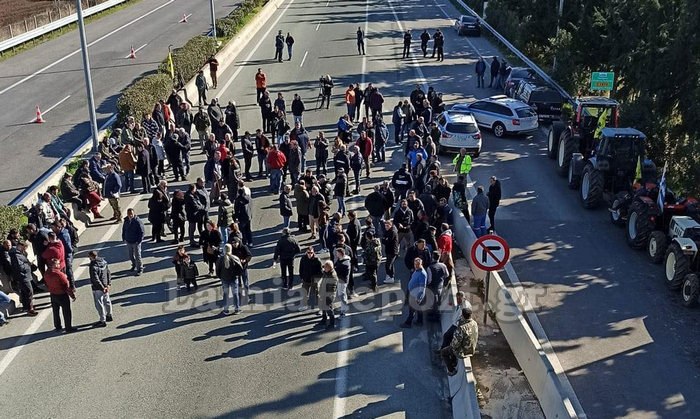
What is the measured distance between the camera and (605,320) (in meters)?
14.8

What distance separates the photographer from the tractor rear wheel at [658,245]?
16719 mm

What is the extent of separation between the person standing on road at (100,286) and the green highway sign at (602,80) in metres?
20.1

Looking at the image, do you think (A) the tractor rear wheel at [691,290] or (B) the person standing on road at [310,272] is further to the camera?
(A) the tractor rear wheel at [691,290]

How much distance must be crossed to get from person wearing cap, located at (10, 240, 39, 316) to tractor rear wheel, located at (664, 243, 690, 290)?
1308 centimetres

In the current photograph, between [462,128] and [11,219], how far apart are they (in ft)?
46.7

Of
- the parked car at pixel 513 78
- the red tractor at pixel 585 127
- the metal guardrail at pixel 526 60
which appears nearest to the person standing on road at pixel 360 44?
the metal guardrail at pixel 526 60

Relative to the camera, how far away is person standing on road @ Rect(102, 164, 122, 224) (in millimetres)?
19219

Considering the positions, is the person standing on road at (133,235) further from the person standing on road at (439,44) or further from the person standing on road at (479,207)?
the person standing on road at (439,44)

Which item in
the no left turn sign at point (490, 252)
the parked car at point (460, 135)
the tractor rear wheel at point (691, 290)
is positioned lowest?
the tractor rear wheel at point (691, 290)

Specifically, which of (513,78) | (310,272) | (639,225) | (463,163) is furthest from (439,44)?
(310,272)

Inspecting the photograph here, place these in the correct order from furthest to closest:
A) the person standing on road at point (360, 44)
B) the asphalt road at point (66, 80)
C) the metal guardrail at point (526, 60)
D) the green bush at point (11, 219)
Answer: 1. the person standing on road at point (360, 44)
2. the metal guardrail at point (526, 60)
3. the asphalt road at point (66, 80)
4. the green bush at point (11, 219)

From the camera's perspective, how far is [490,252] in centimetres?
1345

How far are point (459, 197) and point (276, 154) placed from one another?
5419mm

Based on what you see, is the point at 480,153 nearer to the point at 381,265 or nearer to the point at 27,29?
the point at 381,265
